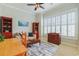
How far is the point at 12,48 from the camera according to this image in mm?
1652

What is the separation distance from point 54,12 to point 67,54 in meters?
0.71

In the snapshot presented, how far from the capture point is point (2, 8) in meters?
1.61

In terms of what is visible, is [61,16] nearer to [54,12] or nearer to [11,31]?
[54,12]

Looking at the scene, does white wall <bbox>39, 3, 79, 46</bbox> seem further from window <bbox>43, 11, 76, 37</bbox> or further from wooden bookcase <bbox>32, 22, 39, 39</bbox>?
wooden bookcase <bbox>32, 22, 39, 39</bbox>

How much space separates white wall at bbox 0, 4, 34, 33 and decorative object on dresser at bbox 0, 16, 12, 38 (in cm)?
6

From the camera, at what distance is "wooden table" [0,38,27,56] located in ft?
5.19

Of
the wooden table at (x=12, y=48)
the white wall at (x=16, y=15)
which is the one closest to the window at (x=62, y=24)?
the white wall at (x=16, y=15)

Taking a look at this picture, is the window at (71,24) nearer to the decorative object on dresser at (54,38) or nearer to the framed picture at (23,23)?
the decorative object on dresser at (54,38)

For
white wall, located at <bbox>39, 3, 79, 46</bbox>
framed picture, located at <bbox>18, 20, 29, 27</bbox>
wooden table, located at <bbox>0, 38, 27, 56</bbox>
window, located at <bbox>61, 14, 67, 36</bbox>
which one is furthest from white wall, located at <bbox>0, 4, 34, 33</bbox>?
window, located at <bbox>61, 14, 67, 36</bbox>

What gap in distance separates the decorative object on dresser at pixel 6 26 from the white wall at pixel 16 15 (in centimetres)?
6

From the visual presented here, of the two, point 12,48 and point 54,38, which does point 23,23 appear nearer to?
point 12,48

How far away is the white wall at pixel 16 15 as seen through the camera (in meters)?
1.62

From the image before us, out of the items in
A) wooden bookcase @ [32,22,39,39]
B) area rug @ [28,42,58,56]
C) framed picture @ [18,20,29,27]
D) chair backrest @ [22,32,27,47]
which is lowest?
area rug @ [28,42,58,56]

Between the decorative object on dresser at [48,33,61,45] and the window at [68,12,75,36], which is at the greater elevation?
the window at [68,12,75,36]
